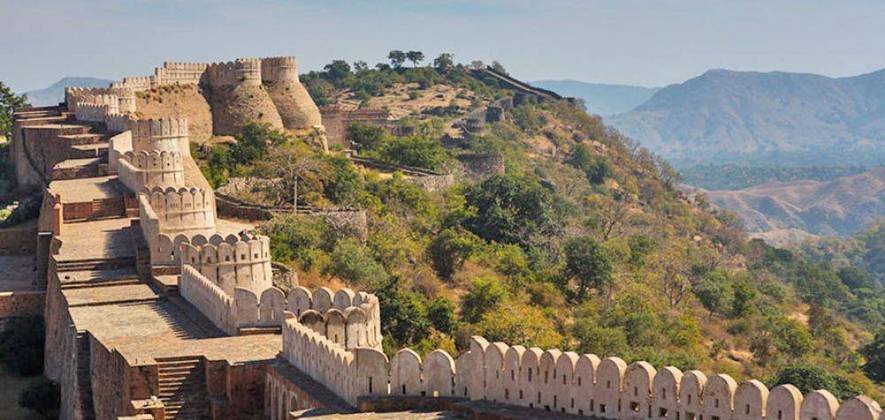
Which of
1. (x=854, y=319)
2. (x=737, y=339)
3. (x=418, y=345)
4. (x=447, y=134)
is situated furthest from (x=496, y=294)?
(x=854, y=319)

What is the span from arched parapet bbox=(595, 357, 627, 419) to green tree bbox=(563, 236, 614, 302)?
116 ft

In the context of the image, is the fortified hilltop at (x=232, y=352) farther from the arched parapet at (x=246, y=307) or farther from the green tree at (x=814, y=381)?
the green tree at (x=814, y=381)

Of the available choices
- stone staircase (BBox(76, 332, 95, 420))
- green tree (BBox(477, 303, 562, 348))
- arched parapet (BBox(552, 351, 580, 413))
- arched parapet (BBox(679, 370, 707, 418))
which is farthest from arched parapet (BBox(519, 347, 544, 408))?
green tree (BBox(477, 303, 562, 348))

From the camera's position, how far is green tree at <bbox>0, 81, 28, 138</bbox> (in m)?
63.9

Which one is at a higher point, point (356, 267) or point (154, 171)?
point (154, 171)

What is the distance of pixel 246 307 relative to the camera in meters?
22.5

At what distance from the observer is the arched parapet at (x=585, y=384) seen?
16422 millimetres

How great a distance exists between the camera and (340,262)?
41500 mm

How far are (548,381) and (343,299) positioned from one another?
16.3 feet

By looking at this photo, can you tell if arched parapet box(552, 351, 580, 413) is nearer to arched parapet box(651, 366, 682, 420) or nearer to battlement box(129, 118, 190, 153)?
arched parapet box(651, 366, 682, 420)

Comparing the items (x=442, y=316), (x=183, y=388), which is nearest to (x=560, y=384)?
(x=183, y=388)

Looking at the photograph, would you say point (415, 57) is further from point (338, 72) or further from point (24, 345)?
point (24, 345)

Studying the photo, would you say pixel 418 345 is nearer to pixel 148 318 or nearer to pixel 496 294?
pixel 496 294

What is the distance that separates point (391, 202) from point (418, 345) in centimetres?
1764
